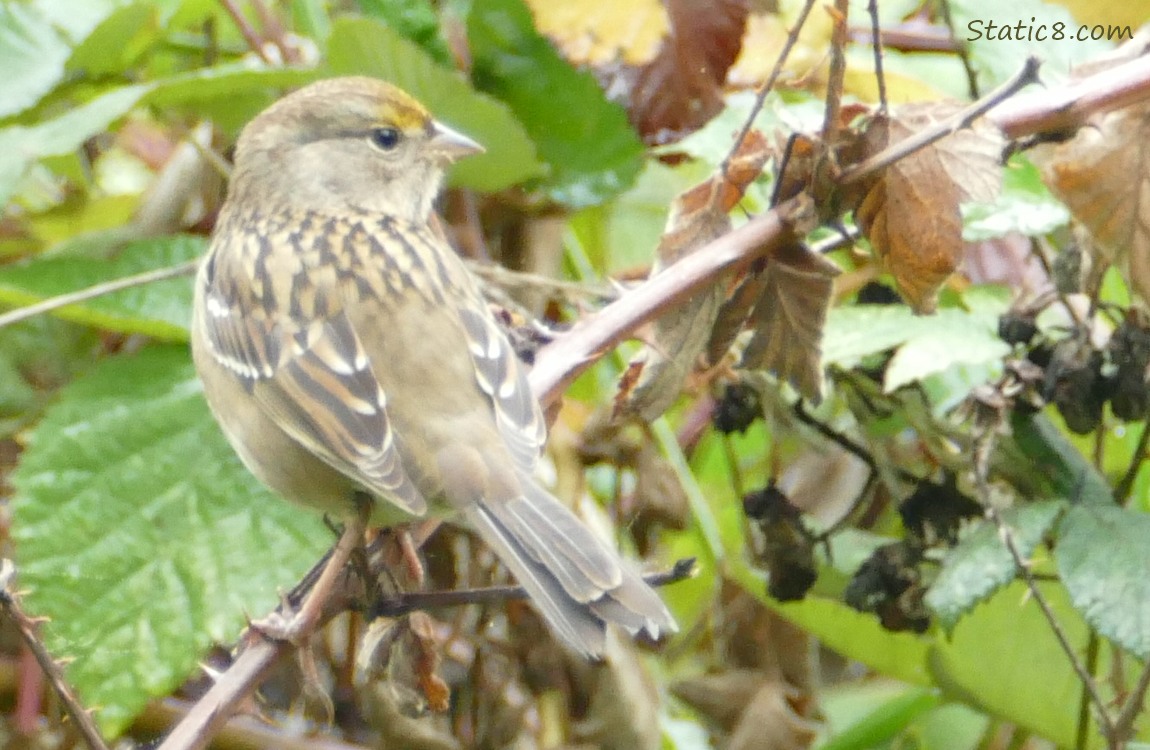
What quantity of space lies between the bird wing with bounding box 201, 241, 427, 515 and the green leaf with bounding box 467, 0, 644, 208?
0.74m

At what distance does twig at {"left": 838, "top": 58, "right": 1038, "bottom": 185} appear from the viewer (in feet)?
4.46

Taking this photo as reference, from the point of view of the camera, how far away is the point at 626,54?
2.36m

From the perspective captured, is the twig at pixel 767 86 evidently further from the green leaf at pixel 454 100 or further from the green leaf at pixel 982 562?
the green leaf at pixel 454 100

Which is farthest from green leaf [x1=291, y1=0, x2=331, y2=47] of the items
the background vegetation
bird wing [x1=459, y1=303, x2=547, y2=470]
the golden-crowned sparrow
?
bird wing [x1=459, y1=303, x2=547, y2=470]

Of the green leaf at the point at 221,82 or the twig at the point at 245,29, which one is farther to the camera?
the twig at the point at 245,29

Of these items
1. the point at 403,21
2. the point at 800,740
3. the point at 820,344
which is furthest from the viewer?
the point at 403,21

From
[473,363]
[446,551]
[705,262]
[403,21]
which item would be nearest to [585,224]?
[403,21]

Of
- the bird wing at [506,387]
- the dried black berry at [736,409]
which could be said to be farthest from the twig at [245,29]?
the dried black berry at [736,409]

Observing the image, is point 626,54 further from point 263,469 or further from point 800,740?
point 800,740

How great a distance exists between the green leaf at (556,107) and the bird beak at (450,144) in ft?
0.92

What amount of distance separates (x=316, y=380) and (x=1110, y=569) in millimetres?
1081

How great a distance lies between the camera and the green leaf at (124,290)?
2.36 metres

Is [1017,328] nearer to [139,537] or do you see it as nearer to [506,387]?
[506,387]

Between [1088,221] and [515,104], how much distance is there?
1.31m
